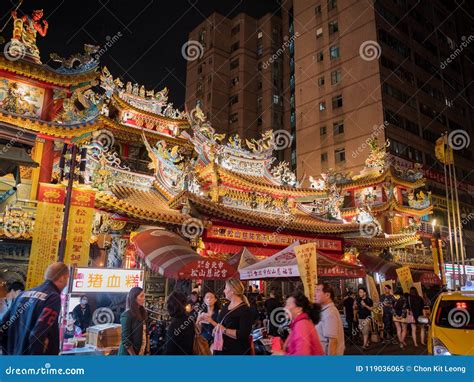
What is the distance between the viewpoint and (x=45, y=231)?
10000 millimetres

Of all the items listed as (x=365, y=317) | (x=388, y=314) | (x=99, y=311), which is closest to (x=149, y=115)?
(x=99, y=311)

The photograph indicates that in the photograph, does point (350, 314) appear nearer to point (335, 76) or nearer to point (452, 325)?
point (452, 325)

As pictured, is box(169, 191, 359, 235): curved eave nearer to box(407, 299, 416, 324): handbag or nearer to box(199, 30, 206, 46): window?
box(407, 299, 416, 324): handbag

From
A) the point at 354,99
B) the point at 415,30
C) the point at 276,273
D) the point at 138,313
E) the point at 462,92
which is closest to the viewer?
the point at 138,313

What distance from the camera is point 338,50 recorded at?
117 feet

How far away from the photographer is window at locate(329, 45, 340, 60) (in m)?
36.0

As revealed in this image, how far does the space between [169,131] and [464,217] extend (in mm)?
29135

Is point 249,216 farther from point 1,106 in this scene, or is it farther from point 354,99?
point 354,99

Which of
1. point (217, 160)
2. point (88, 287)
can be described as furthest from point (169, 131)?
point (88, 287)

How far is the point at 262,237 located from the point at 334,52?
25.2 m

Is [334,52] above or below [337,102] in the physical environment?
above

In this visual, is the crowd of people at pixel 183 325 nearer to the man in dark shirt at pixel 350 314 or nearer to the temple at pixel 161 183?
the temple at pixel 161 183


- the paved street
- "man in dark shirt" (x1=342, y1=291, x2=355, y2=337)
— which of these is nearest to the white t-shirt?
the paved street

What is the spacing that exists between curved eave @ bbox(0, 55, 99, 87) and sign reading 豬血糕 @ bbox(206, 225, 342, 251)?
25.5 feet
